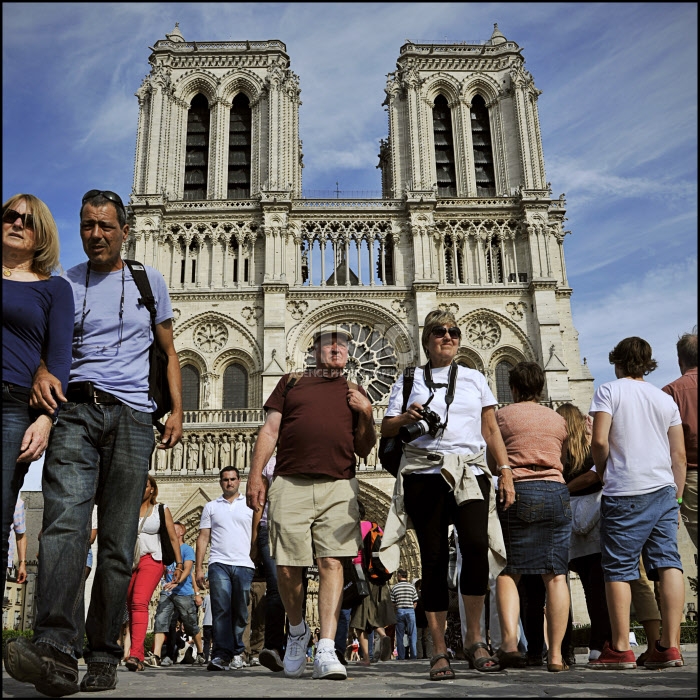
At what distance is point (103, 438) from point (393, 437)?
1695mm

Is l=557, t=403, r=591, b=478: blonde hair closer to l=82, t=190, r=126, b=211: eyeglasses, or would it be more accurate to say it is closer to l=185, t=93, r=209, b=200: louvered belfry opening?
l=82, t=190, r=126, b=211: eyeglasses

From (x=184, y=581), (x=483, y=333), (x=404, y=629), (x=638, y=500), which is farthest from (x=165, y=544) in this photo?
(x=483, y=333)

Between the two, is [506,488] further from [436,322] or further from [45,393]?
[45,393]

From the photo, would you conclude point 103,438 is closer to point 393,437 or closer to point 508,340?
point 393,437

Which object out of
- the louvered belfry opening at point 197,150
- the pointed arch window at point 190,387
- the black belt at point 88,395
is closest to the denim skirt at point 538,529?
the black belt at point 88,395

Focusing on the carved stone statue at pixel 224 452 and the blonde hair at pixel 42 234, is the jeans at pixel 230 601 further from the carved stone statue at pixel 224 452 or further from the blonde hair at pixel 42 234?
the carved stone statue at pixel 224 452

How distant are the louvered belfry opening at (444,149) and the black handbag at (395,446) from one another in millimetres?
22180

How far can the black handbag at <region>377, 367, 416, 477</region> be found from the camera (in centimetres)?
465

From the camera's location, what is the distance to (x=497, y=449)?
4734 mm

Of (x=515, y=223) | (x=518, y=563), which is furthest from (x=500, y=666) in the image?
(x=515, y=223)

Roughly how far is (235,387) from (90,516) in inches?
778

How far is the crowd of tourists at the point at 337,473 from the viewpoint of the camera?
3398 millimetres

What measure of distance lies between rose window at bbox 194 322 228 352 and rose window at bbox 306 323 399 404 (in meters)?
2.56

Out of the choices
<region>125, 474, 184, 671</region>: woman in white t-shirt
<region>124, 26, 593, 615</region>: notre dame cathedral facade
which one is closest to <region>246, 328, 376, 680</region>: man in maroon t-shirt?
<region>125, 474, 184, 671</region>: woman in white t-shirt
